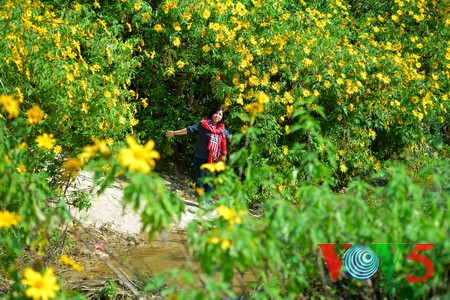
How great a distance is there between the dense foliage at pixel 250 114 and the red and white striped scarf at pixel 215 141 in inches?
9.3

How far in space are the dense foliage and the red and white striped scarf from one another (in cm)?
24

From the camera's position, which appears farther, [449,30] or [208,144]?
[449,30]

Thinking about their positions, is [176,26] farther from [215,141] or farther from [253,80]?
[215,141]

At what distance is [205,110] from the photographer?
6.87 metres

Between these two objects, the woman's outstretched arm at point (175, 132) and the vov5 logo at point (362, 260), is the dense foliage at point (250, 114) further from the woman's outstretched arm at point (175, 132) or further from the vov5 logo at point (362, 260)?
the woman's outstretched arm at point (175, 132)

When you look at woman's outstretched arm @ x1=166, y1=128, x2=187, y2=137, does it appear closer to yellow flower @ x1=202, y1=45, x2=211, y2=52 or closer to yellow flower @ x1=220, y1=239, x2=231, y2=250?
yellow flower @ x1=202, y1=45, x2=211, y2=52

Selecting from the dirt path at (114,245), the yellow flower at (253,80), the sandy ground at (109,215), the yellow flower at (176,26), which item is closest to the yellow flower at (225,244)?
the dirt path at (114,245)

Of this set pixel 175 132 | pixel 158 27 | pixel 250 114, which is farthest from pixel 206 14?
pixel 250 114

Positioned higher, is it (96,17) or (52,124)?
(96,17)

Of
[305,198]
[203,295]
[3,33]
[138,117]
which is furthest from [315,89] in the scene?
[203,295]

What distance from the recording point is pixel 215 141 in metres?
6.07

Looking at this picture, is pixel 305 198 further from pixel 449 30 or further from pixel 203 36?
pixel 449 30

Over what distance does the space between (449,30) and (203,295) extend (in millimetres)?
7023

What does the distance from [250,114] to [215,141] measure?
11.1 feet
